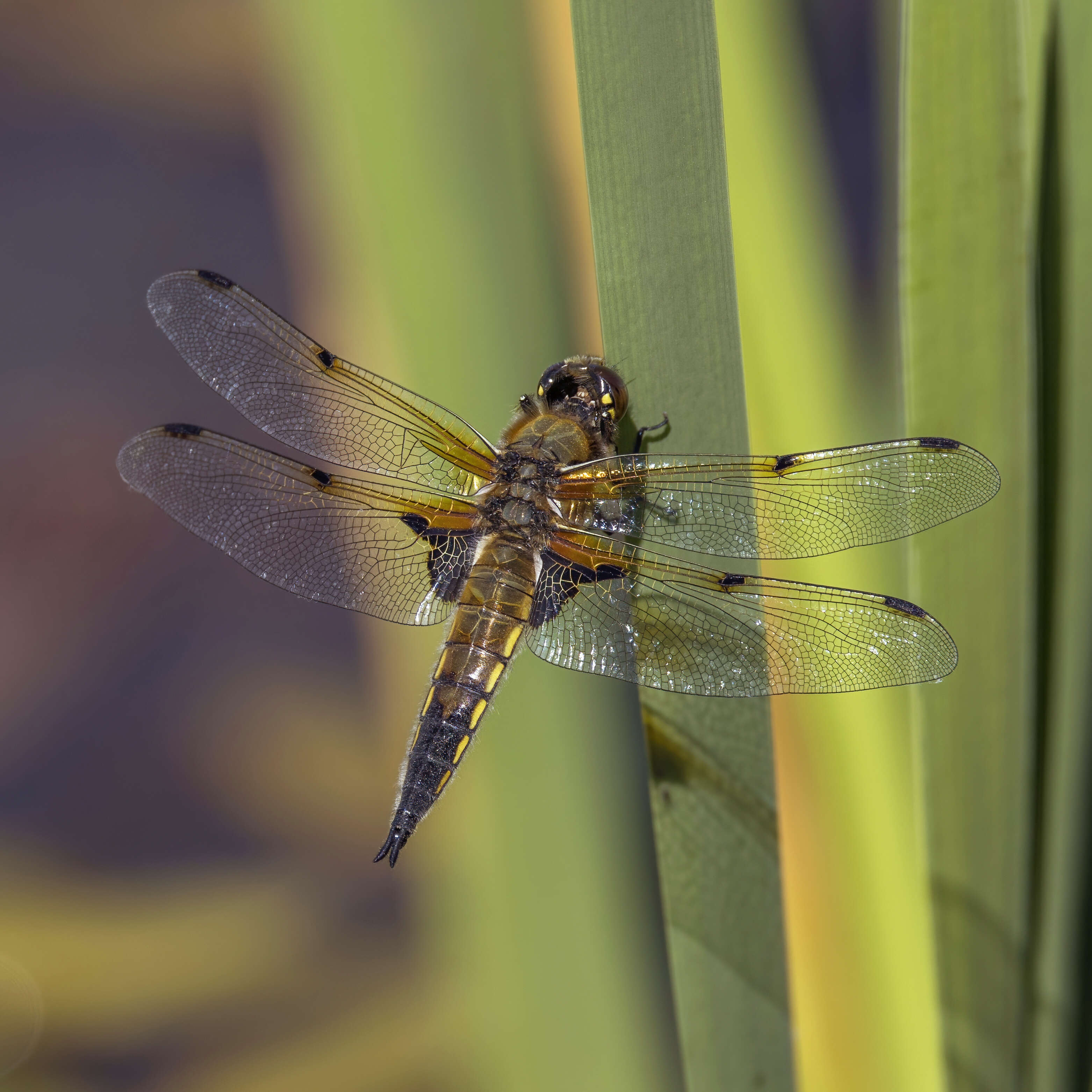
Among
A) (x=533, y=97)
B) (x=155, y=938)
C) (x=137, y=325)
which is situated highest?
(x=533, y=97)

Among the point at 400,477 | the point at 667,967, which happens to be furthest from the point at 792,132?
the point at 667,967

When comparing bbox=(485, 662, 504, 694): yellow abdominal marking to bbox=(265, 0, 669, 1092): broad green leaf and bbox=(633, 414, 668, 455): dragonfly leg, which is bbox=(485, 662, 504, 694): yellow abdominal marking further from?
bbox=(633, 414, 668, 455): dragonfly leg

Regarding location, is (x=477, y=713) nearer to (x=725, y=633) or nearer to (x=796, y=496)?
(x=725, y=633)

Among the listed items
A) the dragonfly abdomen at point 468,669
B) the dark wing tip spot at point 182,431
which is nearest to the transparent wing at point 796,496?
the dragonfly abdomen at point 468,669

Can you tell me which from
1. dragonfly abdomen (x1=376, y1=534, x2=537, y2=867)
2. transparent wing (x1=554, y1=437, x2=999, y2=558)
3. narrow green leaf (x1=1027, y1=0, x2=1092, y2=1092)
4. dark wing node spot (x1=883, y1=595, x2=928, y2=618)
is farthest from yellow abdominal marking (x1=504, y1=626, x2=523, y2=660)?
narrow green leaf (x1=1027, y1=0, x2=1092, y2=1092)

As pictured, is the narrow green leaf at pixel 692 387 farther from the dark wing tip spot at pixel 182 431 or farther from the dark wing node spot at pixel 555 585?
the dark wing tip spot at pixel 182 431

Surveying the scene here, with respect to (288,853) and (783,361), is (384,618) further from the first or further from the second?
(288,853)

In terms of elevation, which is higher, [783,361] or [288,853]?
[783,361]
